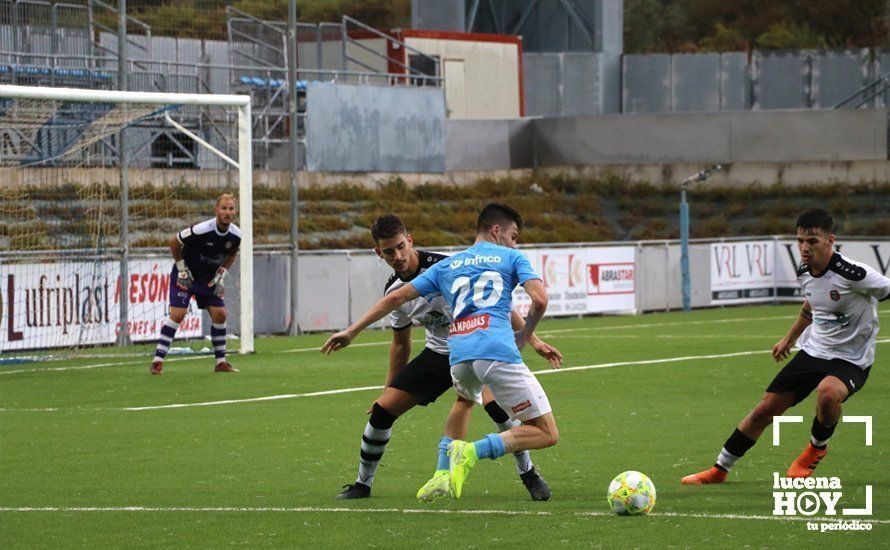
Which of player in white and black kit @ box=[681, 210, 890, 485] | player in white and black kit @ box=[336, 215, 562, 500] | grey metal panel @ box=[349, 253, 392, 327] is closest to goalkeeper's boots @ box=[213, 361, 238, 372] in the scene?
grey metal panel @ box=[349, 253, 392, 327]

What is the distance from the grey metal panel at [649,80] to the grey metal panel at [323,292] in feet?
78.9

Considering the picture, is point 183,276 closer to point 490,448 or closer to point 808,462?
point 808,462

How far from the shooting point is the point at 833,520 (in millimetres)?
8711

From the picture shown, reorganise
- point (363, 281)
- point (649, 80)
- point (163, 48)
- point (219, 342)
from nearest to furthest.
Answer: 1. point (219, 342)
2. point (363, 281)
3. point (163, 48)
4. point (649, 80)

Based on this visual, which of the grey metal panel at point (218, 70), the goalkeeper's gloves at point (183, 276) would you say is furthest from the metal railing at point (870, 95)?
the goalkeeper's gloves at point (183, 276)

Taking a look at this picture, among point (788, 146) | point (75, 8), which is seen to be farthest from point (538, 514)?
point (788, 146)

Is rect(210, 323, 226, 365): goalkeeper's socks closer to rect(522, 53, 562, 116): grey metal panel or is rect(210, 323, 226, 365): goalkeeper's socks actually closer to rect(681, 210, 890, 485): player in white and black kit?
rect(681, 210, 890, 485): player in white and black kit

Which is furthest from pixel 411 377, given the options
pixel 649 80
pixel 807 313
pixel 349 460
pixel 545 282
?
pixel 649 80

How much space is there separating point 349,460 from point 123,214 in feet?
41.2

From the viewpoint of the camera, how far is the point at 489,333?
922 centimetres

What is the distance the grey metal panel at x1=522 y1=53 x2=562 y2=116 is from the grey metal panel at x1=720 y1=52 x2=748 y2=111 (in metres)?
5.49

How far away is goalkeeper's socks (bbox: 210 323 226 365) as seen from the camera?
2022 cm

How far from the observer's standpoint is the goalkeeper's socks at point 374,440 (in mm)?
10008

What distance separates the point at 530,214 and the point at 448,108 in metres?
6.58
